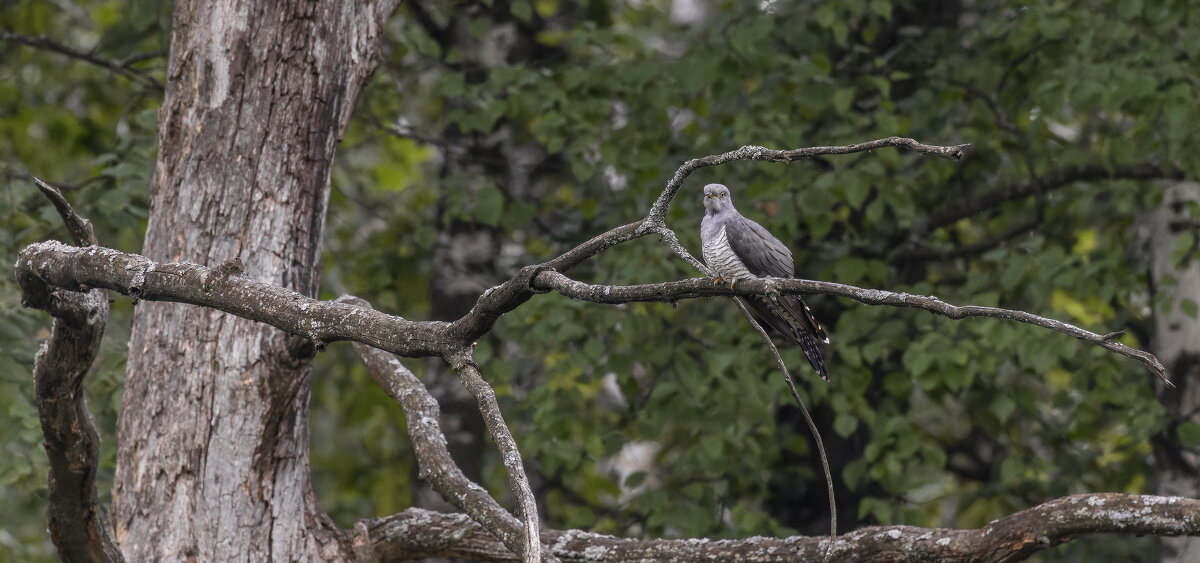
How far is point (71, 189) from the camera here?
535cm

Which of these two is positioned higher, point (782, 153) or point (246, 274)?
point (246, 274)

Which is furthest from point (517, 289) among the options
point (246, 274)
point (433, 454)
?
point (246, 274)

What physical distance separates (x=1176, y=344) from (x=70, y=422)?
4.90m

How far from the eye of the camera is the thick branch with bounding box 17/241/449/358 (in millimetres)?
2455

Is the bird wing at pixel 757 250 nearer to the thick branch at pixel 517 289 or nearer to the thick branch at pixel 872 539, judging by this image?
the thick branch at pixel 872 539

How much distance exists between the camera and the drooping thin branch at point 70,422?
8.96 ft

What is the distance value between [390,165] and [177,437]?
576 cm

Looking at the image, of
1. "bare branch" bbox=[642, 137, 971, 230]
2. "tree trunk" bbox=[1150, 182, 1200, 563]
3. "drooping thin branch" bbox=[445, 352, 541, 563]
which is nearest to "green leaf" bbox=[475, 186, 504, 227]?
"tree trunk" bbox=[1150, 182, 1200, 563]

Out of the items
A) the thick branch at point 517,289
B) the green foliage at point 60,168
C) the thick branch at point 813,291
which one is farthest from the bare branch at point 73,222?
the green foliage at point 60,168

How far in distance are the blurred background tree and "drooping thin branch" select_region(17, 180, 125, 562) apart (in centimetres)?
205

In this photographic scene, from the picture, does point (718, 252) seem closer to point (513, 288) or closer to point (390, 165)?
point (513, 288)

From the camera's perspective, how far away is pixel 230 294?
265 cm

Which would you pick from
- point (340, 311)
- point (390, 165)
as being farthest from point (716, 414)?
point (390, 165)

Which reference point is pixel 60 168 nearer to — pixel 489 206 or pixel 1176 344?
pixel 489 206
